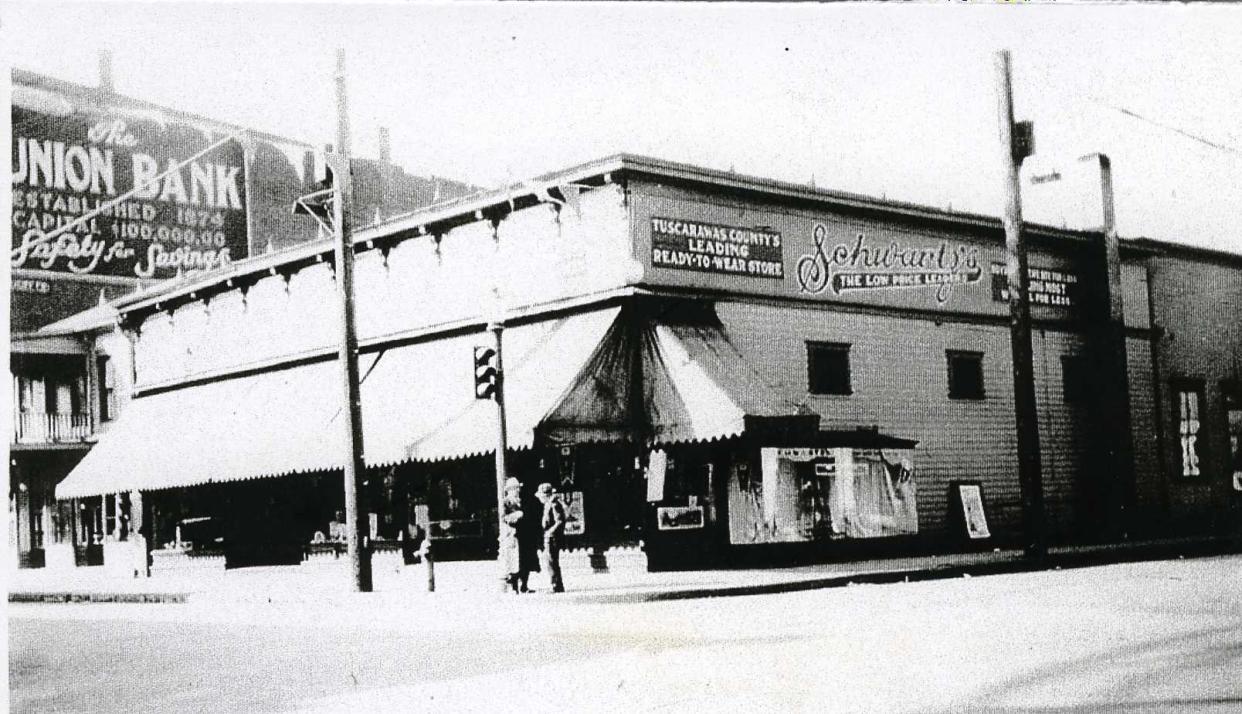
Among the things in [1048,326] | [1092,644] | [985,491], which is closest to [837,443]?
[985,491]

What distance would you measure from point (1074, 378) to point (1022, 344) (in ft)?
19.7

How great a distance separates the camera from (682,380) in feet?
62.2

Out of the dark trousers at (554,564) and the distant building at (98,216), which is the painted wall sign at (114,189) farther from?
the dark trousers at (554,564)

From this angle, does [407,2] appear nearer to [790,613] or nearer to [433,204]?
[790,613]

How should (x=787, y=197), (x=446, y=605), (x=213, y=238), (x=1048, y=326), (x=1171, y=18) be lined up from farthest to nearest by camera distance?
(x=1048, y=326), (x=787, y=197), (x=213, y=238), (x=446, y=605), (x=1171, y=18)

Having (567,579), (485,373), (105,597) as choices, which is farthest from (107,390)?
(485,373)

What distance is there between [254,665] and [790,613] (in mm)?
5249

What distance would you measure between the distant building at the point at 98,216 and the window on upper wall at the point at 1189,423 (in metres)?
13.7

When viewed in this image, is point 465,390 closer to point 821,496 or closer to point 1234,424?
point 821,496

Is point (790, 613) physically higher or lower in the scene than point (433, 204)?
lower

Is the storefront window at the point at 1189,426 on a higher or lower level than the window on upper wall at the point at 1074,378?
lower

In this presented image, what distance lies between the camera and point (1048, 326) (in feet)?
82.0

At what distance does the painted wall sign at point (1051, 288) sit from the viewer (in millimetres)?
24844

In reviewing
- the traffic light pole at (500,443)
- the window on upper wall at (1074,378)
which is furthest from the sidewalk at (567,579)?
the window on upper wall at (1074,378)
